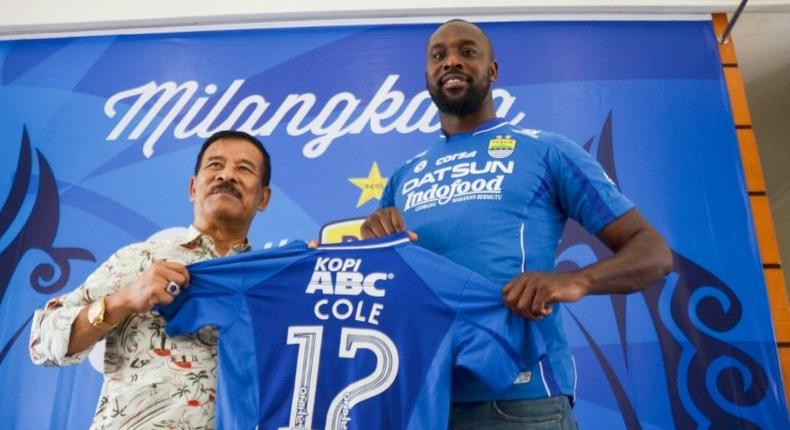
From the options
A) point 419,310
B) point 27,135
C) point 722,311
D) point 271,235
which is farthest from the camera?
point 27,135

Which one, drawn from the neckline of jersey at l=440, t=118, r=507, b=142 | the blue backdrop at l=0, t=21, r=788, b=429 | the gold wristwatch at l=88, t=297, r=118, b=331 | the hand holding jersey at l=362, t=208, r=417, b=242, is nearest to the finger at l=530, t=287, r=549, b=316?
the hand holding jersey at l=362, t=208, r=417, b=242

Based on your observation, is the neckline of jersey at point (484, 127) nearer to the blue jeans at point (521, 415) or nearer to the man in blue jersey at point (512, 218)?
the man in blue jersey at point (512, 218)

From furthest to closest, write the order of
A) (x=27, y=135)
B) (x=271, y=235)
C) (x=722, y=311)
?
(x=27, y=135), (x=271, y=235), (x=722, y=311)

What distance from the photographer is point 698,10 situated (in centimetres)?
309

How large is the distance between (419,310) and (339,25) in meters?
2.02

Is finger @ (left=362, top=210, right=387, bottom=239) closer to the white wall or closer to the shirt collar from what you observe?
the shirt collar

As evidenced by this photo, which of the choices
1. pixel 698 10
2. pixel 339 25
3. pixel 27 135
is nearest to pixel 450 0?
pixel 339 25

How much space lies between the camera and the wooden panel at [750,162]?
2.84 meters

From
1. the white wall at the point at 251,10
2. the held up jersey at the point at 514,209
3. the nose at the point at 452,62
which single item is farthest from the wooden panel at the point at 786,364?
the nose at the point at 452,62

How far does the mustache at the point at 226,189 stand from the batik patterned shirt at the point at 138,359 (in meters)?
0.18

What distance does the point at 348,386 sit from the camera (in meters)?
1.38

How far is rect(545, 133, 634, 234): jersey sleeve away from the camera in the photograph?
4.60 ft

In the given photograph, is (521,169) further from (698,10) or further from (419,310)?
(698,10)

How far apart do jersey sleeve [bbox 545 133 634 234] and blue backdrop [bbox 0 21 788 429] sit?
1.24 m
